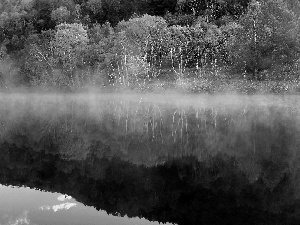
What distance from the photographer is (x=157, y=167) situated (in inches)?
992

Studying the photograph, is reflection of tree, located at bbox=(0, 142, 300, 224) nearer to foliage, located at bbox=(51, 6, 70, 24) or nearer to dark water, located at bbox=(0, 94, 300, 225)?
dark water, located at bbox=(0, 94, 300, 225)

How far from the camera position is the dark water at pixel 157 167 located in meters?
18.3

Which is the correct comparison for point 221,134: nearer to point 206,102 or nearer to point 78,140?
point 78,140

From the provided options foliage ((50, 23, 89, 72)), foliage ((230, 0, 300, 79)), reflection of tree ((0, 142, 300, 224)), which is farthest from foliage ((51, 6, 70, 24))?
reflection of tree ((0, 142, 300, 224))

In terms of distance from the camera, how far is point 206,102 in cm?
5750

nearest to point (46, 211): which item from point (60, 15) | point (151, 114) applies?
point (151, 114)

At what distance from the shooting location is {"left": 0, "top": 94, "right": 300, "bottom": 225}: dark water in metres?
18.3

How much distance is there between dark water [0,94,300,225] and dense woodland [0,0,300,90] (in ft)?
39.8

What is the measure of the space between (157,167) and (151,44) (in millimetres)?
50797

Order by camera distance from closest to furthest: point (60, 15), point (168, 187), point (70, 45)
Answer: point (168, 187), point (70, 45), point (60, 15)

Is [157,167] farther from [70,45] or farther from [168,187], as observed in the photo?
[70,45]

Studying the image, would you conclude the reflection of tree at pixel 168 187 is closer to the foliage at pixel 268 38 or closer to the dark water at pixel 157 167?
the dark water at pixel 157 167

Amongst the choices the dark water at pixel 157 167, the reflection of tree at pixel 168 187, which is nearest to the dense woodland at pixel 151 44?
the dark water at pixel 157 167

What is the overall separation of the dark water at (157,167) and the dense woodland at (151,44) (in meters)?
12.1
